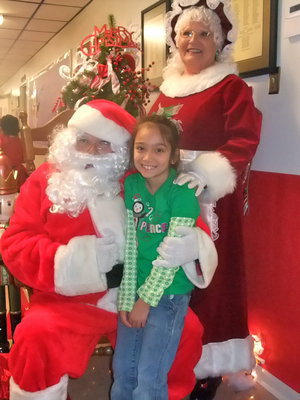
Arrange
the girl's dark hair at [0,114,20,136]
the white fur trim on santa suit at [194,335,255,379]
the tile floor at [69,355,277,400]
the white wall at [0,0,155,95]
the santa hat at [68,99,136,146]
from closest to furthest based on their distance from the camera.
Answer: the santa hat at [68,99,136,146], the white fur trim on santa suit at [194,335,255,379], the tile floor at [69,355,277,400], the girl's dark hair at [0,114,20,136], the white wall at [0,0,155,95]

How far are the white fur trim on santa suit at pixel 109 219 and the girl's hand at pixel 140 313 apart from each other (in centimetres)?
20

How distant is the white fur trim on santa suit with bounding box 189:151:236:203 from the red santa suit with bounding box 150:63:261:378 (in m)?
0.03

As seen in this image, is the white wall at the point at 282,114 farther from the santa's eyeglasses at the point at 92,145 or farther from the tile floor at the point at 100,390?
the tile floor at the point at 100,390

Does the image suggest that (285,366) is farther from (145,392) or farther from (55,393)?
(55,393)

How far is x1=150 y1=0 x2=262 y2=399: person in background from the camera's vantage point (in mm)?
1646

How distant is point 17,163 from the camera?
261cm

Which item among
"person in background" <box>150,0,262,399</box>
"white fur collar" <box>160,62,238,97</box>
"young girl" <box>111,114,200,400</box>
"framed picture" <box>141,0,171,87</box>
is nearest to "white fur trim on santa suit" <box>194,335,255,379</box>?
"person in background" <box>150,0,262,399</box>

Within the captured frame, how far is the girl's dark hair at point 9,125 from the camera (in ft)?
8.28

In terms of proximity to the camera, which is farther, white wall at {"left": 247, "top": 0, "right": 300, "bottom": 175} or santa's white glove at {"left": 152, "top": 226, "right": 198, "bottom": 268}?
white wall at {"left": 247, "top": 0, "right": 300, "bottom": 175}

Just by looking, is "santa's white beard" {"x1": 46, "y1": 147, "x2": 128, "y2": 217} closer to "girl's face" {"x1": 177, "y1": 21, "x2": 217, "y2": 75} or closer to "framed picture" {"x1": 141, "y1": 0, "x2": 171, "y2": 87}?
"girl's face" {"x1": 177, "y1": 21, "x2": 217, "y2": 75}

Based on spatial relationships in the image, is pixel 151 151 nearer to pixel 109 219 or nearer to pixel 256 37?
pixel 109 219

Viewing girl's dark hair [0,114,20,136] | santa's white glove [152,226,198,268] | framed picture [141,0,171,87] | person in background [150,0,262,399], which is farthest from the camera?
framed picture [141,0,171,87]

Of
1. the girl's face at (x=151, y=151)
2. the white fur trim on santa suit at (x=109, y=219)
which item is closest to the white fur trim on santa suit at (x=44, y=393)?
the white fur trim on santa suit at (x=109, y=219)

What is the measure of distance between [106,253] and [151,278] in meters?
0.20
